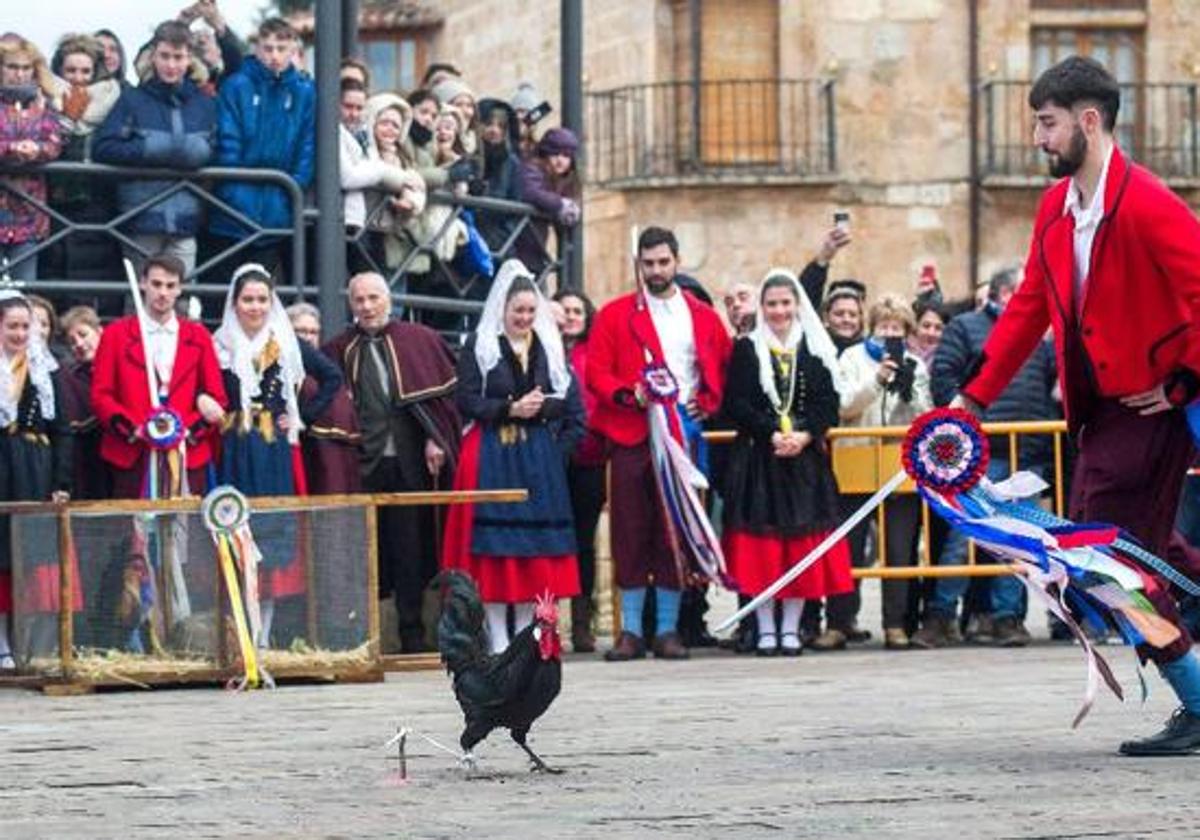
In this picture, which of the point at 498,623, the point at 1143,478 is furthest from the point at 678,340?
the point at 1143,478

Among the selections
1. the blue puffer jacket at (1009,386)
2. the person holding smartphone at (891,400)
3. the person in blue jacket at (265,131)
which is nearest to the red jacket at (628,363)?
the person holding smartphone at (891,400)

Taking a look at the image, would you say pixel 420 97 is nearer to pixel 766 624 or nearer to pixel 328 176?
pixel 328 176

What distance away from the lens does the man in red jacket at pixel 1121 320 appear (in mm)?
10789

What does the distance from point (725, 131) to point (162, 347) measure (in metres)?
26.0

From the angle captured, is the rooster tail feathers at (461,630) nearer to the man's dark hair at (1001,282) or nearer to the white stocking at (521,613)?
the white stocking at (521,613)

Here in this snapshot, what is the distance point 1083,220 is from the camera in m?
10.9

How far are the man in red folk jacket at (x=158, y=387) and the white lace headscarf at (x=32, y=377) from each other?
0.67ft

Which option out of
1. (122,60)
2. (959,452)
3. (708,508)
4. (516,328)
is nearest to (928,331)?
(708,508)

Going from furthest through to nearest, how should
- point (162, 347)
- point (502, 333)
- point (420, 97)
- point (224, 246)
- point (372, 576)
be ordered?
point (420, 97), point (224, 246), point (502, 333), point (162, 347), point (372, 576)

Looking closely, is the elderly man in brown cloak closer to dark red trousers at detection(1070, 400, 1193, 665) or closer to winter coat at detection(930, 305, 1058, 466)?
winter coat at detection(930, 305, 1058, 466)

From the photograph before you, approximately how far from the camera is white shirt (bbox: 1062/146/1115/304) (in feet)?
35.7

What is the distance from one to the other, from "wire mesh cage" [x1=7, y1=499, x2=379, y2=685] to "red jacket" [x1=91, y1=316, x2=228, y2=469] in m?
0.73

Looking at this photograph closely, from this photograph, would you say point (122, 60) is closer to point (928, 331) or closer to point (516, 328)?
point (516, 328)

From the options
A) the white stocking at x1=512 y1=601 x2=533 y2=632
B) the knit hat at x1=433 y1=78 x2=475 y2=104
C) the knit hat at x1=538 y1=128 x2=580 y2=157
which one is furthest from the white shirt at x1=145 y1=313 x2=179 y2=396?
the knit hat at x1=538 y1=128 x2=580 y2=157
